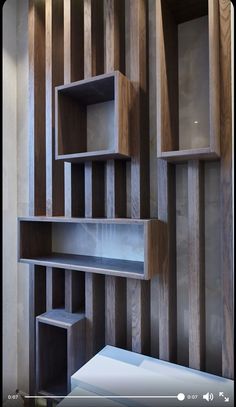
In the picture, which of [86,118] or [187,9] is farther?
[86,118]

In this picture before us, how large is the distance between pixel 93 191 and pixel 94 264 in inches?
11.6

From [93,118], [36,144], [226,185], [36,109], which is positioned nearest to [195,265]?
[226,185]

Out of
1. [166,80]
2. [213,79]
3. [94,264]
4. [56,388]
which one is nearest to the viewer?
[213,79]

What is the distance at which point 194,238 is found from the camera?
90 centimetres

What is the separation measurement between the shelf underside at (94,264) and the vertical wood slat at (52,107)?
0.66 feet

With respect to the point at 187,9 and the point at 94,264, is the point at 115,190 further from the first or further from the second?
the point at 187,9

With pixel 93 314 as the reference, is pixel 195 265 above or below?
above

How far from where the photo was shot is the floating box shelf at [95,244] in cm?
88

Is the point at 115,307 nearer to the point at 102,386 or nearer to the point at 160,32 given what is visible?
the point at 102,386

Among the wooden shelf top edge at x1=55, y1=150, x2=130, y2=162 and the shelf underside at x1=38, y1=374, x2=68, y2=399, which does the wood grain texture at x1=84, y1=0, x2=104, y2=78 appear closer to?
the wooden shelf top edge at x1=55, y1=150, x2=130, y2=162

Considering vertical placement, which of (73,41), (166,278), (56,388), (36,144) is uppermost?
(73,41)

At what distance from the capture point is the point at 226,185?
2.77ft

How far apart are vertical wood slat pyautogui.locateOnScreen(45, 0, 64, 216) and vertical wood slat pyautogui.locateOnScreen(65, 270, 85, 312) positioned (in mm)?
283

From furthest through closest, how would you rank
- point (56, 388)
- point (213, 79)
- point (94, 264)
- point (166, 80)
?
1. point (56, 388)
2. point (94, 264)
3. point (166, 80)
4. point (213, 79)
